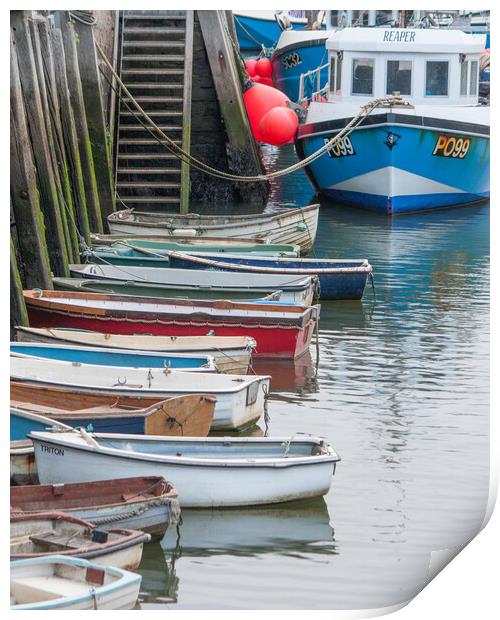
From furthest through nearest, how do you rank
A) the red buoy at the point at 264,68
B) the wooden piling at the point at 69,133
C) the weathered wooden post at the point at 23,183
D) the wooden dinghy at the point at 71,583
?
the red buoy at the point at 264,68
the wooden piling at the point at 69,133
the weathered wooden post at the point at 23,183
the wooden dinghy at the point at 71,583

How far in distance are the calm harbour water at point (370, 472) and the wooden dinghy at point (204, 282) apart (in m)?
0.61

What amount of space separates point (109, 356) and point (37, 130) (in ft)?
9.31

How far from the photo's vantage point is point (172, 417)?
7.78 metres

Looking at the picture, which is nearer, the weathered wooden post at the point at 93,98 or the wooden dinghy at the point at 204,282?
the wooden dinghy at the point at 204,282

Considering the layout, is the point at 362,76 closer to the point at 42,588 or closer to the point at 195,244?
the point at 195,244

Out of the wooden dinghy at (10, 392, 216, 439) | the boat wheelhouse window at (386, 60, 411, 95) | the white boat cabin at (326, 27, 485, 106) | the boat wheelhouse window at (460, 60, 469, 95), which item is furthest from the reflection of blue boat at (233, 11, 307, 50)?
the wooden dinghy at (10, 392, 216, 439)

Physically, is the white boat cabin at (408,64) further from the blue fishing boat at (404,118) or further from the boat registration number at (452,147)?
the boat registration number at (452,147)

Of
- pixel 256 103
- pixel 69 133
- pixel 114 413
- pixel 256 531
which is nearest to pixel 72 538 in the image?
pixel 256 531

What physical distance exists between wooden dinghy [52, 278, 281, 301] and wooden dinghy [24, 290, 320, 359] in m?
0.58

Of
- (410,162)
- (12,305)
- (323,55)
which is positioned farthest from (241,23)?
(12,305)

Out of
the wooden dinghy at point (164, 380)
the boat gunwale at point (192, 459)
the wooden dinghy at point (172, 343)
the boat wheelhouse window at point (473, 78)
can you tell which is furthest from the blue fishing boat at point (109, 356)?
the boat wheelhouse window at point (473, 78)

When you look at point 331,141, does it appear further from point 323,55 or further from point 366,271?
point 323,55

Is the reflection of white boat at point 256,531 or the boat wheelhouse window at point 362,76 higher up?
the boat wheelhouse window at point 362,76

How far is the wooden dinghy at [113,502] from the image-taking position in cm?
646
